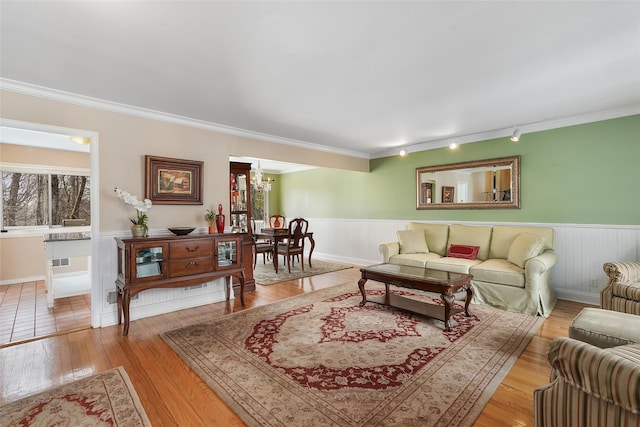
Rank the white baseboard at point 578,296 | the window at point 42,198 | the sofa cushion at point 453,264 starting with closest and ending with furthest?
1. the white baseboard at point 578,296
2. the sofa cushion at point 453,264
3. the window at point 42,198

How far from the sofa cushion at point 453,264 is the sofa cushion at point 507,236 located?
15.0 inches

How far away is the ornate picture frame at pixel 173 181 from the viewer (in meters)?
3.46

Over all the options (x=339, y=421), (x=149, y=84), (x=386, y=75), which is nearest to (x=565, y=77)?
(x=386, y=75)

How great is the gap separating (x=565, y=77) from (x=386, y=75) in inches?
66.1

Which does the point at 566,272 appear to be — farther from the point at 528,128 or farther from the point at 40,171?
the point at 40,171

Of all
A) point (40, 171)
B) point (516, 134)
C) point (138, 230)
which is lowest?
point (138, 230)

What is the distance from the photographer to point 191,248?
332 cm

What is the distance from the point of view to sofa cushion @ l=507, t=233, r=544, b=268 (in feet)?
11.6

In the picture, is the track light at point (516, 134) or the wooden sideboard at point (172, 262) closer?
the wooden sideboard at point (172, 262)

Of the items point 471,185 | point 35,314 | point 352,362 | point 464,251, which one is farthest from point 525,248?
point 35,314

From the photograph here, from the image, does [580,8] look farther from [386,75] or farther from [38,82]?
[38,82]

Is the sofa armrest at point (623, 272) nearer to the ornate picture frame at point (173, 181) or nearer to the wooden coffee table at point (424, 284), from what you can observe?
the wooden coffee table at point (424, 284)

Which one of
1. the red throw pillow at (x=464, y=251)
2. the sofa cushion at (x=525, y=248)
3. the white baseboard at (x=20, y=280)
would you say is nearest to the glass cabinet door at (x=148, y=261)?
the white baseboard at (x=20, y=280)

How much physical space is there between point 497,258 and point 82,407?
4712 millimetres
